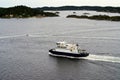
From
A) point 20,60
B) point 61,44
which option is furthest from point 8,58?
point 61,44

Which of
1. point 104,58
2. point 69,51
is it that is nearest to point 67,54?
point 69,51

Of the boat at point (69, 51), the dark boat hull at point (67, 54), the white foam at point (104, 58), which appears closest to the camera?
the white foam at point (104, 58)

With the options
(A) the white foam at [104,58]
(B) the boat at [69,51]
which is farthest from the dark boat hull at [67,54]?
(A) the white foam at [104,58]

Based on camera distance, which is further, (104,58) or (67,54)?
(67,54)

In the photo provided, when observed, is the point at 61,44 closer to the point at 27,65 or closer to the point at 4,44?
the point at 27,65

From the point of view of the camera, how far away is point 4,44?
81.2m

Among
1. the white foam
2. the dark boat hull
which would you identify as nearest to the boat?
the dark boat hull

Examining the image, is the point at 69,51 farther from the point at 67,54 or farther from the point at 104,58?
the point at 104,58

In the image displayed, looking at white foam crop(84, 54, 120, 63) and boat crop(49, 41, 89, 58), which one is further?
boat crop(49, 41, 89, 58)

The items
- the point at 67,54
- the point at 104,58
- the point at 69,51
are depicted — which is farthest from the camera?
the point at 69,51

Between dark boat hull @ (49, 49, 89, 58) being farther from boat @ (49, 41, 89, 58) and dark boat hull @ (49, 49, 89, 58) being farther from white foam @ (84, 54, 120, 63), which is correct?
white foam @ (84, 54, 120, 63)

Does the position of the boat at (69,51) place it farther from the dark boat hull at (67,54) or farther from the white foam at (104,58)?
the white foam at (104,58)

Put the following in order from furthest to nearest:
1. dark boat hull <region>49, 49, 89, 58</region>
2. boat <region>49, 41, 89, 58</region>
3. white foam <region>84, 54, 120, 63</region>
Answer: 1. boat <region>49, 41, 89, 58</region>
2. dark boat hull <region>49, 49, 89, 58</region>
3. white foam <region>84, 54, 120, 63</region>

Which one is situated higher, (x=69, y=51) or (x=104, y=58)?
(x=69, y=51)
